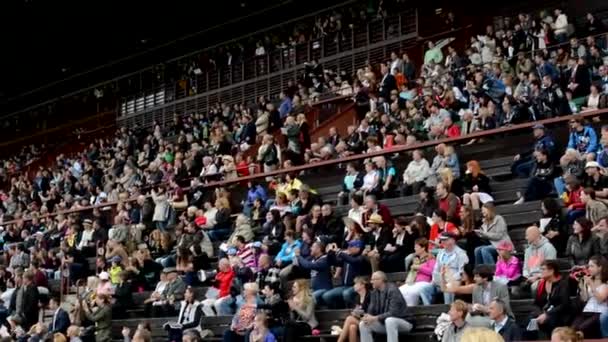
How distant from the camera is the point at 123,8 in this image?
106 ft

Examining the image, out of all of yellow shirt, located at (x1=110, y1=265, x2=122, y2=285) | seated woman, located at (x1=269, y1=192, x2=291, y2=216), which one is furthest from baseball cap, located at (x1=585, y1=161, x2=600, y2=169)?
yellow shirt, located at (x1=110, y1=265, x2=122, y2=285)

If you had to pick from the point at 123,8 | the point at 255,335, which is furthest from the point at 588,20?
the point at 123,8

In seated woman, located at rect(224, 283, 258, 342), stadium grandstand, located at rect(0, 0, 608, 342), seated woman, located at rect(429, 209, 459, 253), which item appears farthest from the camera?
seated woman, located at rect(224, 283, 258, 342)

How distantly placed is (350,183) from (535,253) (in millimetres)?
5721

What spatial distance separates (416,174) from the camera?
15.1 meters

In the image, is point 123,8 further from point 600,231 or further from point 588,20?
point 600,231

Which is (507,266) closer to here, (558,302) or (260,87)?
(558,302)

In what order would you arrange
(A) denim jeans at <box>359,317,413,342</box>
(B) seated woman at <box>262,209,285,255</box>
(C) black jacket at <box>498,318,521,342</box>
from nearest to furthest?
(C) black jacket at <box>498,318,521,342</box> → (A) denim jeans at <box>359,317,413,342</box> → (B) seated woman at <box>262,209,285,255</box>

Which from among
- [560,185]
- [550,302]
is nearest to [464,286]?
[550,302]

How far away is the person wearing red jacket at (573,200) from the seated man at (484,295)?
1.37 meters

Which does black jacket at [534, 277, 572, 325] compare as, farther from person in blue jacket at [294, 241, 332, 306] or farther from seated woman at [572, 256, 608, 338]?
person in blue jacket at [294, 241, 332, 306]

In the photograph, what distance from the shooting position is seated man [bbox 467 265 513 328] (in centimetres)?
995

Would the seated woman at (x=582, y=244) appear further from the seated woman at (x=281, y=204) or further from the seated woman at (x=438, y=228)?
the seated woman at (x=281, y=204)

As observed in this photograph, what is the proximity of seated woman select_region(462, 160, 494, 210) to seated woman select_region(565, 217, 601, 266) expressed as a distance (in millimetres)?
2479
